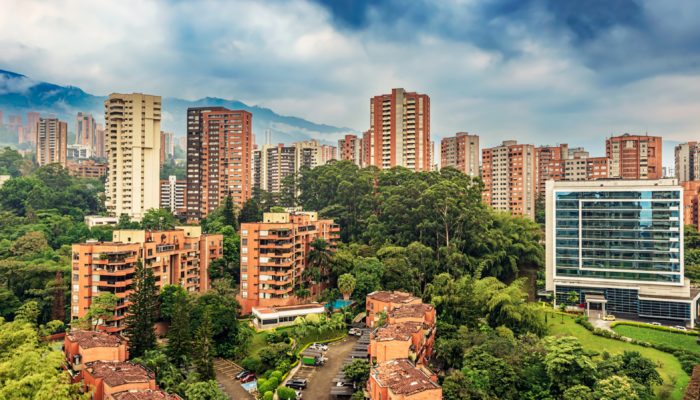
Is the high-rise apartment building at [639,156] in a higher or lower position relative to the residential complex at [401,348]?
higher

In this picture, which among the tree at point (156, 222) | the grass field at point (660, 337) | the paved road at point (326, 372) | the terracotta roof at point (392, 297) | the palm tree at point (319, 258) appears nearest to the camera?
the paved road at point (326, 372)

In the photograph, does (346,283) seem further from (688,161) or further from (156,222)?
(688,161)

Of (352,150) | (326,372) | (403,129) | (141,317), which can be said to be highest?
(403,129)

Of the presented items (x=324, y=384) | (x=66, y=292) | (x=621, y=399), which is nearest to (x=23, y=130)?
(x=66, y=292)

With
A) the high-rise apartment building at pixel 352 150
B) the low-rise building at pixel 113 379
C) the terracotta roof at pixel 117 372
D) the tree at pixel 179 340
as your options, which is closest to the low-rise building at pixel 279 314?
the tree at pixel 179 340

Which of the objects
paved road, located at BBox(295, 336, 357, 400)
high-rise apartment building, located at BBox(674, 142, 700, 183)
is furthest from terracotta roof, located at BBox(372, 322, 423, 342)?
high-rise apartment building, located at BBox(674, 142, 700, 183)

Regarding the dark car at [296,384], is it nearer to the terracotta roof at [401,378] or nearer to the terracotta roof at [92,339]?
the terracotta roof at [401,378]

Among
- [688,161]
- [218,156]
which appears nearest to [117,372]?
[218,156]
